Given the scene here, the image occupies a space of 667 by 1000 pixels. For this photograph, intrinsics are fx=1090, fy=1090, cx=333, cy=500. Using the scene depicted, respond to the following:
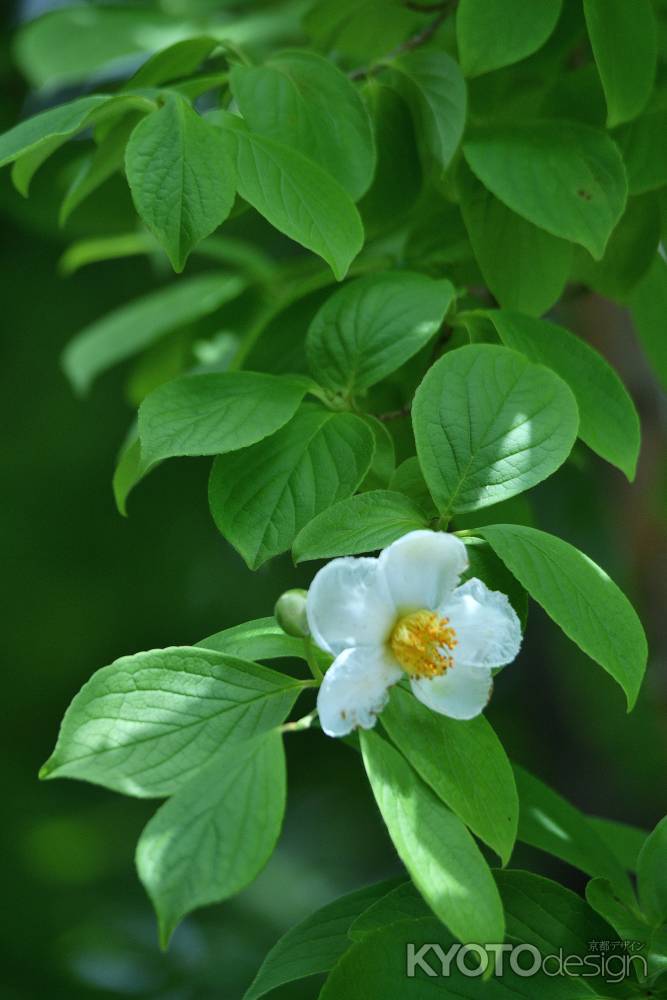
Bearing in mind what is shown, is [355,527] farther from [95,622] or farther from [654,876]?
[95,622]

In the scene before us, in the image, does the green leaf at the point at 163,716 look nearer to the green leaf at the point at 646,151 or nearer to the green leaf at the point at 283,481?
the green leaf at the point at 283,481

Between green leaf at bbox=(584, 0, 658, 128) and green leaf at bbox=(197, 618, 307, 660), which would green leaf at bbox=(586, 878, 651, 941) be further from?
green leaf at bbox=(584, 0, 658, 128)

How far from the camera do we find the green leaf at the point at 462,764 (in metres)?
0.48

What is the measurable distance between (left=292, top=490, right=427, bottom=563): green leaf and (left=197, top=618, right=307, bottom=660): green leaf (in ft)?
0.14

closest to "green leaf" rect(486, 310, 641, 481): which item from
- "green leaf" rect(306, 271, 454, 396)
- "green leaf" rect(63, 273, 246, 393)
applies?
"green leaf" rect(306, 271, 454, 396)

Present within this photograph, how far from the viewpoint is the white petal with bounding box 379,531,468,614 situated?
1.59 ft

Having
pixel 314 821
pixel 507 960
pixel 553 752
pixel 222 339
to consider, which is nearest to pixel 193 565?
pixel 314 821

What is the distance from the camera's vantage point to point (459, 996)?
0.54 m

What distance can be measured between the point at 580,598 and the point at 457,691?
2.9 inches

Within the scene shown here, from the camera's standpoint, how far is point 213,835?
42 cm

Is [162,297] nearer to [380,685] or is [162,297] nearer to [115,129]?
[115,129]

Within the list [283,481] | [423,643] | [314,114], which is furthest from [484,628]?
[314,114]

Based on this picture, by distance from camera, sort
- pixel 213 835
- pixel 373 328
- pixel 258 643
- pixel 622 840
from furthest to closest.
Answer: pixel 622 840
pixel 373 328
pixel 258 643
pixel 213 835

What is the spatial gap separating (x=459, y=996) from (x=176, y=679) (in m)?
0.22
